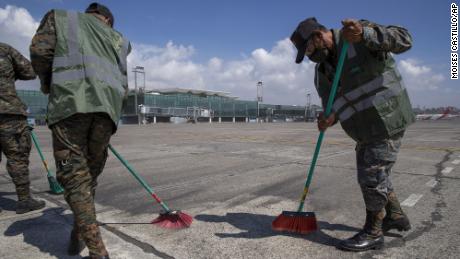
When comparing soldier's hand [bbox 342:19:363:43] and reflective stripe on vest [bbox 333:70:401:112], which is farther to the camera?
reflective stripe on vest [bbox 333:70:401:112]

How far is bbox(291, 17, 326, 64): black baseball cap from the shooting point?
2416mm

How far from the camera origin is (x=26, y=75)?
12.3 feet

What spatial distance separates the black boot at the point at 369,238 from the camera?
8.00 ft

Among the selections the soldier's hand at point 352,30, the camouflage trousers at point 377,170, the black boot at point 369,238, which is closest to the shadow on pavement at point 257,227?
the black boot at point 369,238

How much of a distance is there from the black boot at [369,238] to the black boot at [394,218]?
0.26 metres

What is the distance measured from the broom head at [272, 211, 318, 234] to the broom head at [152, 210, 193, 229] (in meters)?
0.81

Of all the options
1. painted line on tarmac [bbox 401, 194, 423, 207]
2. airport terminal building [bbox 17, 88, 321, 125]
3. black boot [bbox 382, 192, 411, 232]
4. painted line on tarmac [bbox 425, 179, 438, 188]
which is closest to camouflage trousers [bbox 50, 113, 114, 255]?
black boot [bbox 382, 192, 411, 232]

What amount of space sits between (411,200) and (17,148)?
458 centimetres

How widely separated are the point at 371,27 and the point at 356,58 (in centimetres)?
27

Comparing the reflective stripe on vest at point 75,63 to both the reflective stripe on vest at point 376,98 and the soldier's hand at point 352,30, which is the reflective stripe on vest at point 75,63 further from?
the reflective stripe on vest at point 376,98

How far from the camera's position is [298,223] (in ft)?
9.22

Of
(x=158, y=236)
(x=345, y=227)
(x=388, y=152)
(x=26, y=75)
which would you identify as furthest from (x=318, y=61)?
(x=26, y=75)

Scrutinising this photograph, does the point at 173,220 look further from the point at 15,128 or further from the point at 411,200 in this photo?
the point at 411,200

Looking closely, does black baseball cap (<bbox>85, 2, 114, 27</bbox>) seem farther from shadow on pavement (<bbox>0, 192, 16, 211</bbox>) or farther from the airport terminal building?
the airport terminal building
